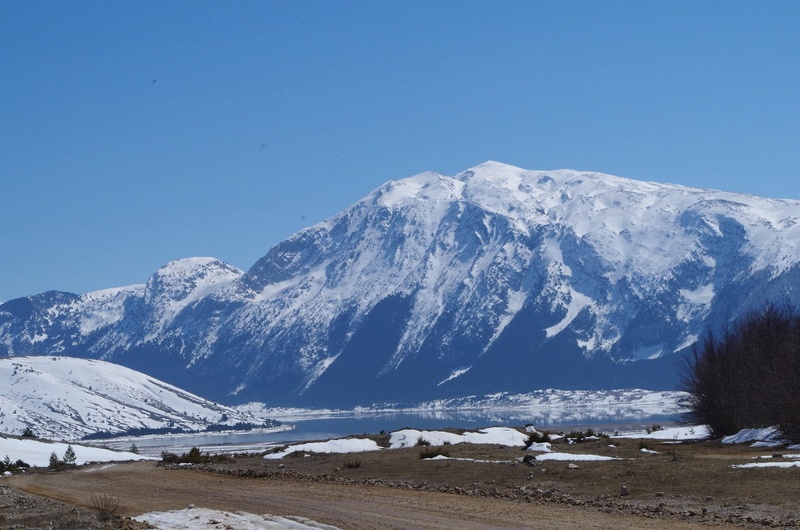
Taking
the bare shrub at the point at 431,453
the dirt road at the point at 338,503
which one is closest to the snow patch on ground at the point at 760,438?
the bare shrub at the point at 431,453

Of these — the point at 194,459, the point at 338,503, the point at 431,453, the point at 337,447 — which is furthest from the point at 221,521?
the point at 337,447

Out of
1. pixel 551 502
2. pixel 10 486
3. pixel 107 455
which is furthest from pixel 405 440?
pixel 107 455

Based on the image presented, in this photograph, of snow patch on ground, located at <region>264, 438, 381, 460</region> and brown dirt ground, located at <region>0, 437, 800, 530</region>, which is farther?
snow patch on ground, located at <region>264, 438, 381, 460</region>

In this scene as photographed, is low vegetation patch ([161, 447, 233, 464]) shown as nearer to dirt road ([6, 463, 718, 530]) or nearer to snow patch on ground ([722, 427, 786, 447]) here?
dirt road ([6, 463, 718, 530])

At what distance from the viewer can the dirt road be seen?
1927cm

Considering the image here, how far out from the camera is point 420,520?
65.4 ft

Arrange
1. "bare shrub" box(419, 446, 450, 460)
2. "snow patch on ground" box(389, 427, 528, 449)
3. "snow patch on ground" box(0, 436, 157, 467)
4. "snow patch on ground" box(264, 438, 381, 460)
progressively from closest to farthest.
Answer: "bare shrub" box(419, 446, 450, 460) < "snow patch on ground" box(264, 438, 381, 460) < "snow patch on ground" box(389, 427, 528, 449) < "snow patch on ground" box(0, 436, 157, 467)

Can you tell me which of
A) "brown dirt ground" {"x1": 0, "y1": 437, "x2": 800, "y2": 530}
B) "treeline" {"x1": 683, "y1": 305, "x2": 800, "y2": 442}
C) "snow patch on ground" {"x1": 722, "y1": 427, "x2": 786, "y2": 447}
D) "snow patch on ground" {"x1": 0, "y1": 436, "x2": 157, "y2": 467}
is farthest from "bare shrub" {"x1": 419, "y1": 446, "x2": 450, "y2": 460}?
"snow patch on ground" {"x1": 0, "y1": 436, "x2": 157, "y2": 467}

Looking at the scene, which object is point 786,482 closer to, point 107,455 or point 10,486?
point 10,486

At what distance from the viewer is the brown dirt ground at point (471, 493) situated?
1966cm

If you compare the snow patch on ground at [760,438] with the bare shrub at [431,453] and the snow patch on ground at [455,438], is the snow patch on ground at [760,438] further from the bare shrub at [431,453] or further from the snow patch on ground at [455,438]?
the bare shrub at [431,453]

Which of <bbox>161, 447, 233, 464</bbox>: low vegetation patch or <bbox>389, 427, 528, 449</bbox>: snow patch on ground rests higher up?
<bbox>161, 447, 233, 464</bbox>: low vegetation patch

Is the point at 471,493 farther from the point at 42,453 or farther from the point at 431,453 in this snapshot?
the point at 42,453

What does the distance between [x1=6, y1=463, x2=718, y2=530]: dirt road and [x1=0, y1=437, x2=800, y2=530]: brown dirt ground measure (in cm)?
3
